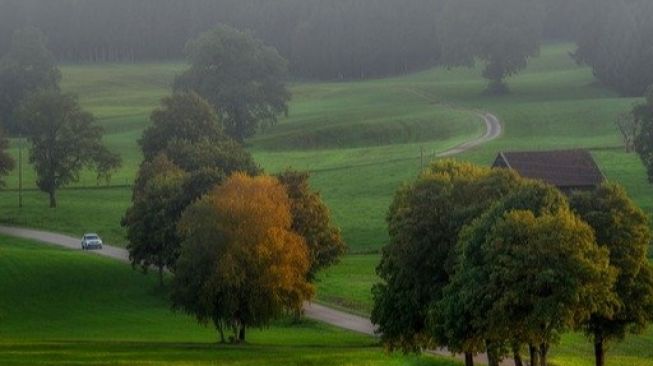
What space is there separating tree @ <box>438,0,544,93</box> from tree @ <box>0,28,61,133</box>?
49.9 meters

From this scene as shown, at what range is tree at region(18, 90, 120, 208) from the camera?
107750 mm

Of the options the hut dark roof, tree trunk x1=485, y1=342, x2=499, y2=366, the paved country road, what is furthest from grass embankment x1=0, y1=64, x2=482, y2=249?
tree trunk x1=485, y1=342, x2=499, y2=366

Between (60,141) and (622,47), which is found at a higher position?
(622,47)

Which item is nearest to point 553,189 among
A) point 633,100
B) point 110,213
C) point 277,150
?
point 110,213

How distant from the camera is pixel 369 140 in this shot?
13662 centimetres

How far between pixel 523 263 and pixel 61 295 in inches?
1508

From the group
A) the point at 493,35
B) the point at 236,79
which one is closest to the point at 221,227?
the point at 236,79

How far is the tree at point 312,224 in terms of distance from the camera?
243ft

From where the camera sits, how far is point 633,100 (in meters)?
147

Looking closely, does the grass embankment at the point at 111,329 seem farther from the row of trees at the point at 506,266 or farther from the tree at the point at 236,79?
the tree at the point at 236,79

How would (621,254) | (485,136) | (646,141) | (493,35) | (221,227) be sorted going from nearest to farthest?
(621,254) < (221,227) < (646,141) < (485,136) < (493,35)

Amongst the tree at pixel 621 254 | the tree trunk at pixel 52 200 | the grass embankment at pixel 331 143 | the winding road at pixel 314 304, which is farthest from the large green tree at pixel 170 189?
the tree at pixel 621 254

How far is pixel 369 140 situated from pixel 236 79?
16675 mm

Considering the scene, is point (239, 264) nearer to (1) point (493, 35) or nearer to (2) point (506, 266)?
(2) point (506, 266)
